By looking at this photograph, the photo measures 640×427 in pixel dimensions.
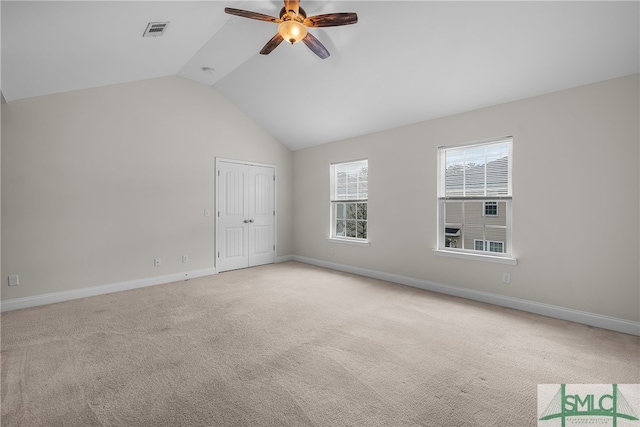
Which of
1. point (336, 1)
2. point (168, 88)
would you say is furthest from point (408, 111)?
point (168, 88)

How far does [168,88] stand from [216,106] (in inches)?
32.8

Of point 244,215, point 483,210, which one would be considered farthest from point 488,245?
point 244,215

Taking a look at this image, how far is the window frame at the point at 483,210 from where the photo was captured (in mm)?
3623

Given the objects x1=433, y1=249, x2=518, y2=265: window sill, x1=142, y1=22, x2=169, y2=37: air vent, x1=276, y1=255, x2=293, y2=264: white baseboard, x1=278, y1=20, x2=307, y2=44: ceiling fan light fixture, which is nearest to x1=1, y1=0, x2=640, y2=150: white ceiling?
x1=142, y1=22, x2=169, y2=37: air vent

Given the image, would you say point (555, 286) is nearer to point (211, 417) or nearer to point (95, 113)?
point (211, 417)

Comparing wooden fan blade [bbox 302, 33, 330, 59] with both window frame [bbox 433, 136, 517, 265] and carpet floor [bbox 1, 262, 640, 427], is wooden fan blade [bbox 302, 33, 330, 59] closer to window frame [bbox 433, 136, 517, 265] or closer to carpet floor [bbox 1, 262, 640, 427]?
window frame [bbox 433, 136, 517, 265]

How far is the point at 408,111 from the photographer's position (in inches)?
168

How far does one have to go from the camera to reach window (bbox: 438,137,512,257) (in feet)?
12.1

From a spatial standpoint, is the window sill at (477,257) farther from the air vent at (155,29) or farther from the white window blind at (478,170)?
the air vent at (155,29)

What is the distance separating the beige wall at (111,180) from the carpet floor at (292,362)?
0.68m

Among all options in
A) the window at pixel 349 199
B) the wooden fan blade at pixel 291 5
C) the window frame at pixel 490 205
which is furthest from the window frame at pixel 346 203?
the wooden fan blade at pixel 291 5

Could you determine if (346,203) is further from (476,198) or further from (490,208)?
(490,208)

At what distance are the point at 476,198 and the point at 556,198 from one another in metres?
0.85

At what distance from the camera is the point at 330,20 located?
98.7 inches
